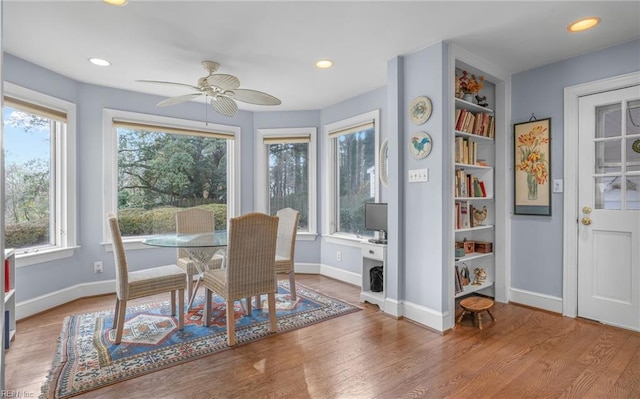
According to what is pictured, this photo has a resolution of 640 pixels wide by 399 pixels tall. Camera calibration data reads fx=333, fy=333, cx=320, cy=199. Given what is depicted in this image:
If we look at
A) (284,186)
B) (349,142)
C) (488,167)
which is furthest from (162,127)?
(488,167)

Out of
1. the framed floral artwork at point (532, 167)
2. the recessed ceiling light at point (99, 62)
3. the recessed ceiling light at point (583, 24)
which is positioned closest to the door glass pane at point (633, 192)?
the framed floral artwork at point (532, 167)

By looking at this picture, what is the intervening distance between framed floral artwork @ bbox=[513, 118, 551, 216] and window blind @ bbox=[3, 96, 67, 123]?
4755 millimetres

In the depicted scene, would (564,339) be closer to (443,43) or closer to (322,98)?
(443,43)

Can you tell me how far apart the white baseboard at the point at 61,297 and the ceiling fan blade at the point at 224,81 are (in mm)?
2720

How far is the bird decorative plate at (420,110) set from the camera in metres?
Answer: 2.91

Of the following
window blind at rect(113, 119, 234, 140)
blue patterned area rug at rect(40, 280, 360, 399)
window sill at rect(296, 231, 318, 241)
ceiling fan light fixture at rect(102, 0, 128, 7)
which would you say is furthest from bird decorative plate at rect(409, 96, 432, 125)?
window blind at rect(113, 119, 234, 140)

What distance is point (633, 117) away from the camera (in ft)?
9.12

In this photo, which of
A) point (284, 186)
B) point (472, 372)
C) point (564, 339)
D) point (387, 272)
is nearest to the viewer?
point (472, 372)

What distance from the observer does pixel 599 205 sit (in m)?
2.96

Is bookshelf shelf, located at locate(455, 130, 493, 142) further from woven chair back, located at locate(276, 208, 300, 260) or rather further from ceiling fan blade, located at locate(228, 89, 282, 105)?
woven chair back, located at locate(276, 208, 300, 260)

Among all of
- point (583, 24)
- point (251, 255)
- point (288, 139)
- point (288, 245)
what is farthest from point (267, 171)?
point (583, 24)

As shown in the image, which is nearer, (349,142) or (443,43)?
(443,43)

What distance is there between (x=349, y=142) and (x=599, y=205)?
274cm

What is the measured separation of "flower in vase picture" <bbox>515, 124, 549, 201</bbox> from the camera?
3258 millimetres
